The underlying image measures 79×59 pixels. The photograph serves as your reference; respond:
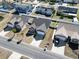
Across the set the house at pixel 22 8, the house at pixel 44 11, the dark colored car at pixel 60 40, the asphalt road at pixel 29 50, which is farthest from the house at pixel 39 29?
the house at pixel 22 8

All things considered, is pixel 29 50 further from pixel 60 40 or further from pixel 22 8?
pixel 22 8

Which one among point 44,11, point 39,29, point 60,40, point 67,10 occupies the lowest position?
point 60,40

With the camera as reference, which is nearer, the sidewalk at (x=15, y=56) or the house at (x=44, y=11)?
the sidewalk at (x=15, y=56)

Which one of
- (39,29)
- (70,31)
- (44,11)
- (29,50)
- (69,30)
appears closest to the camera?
(29,50)

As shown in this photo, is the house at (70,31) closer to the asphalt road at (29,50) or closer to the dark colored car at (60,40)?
the dark colored car at (60,40)

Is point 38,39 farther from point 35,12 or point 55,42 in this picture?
point 35,12

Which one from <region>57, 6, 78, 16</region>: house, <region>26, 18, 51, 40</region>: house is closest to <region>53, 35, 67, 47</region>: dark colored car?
<region>26, 18, 51, 40</region>: house

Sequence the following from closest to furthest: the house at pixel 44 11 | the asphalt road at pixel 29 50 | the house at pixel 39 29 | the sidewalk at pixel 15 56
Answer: the asphalt road at pixel 29 50, the sidewalk at pixel 15 56, the house at pixel 39 29, the house at pixel 44 11

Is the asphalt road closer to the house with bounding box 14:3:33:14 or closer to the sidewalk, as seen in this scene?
the sidewalk

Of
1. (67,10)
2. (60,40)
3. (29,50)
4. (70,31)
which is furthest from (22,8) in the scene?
(60,40)
